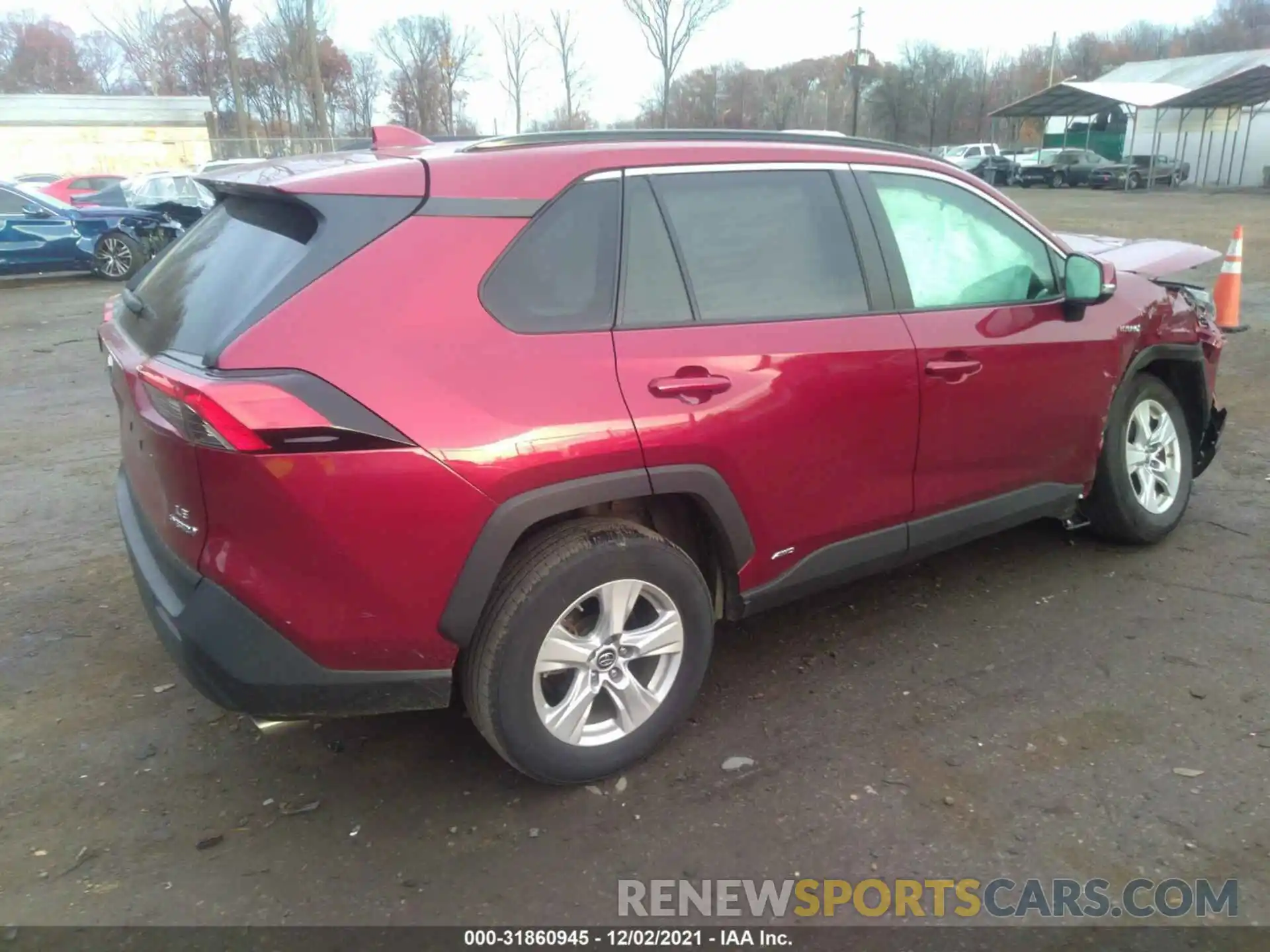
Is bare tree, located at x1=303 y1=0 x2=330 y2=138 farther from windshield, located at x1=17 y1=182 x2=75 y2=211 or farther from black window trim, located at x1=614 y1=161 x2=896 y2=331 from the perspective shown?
black window trim, located at x1=614 y1=161 x2=896 y2=331

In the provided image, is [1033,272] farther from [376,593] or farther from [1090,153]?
[1090,153]

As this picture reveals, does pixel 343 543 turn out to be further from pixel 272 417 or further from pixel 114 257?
pixel 114 257

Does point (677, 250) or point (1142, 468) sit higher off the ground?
point (677, 250)

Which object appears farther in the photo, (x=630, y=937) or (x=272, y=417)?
(x=630, y=937)

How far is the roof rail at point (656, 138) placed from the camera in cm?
297

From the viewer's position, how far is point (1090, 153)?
126 ft

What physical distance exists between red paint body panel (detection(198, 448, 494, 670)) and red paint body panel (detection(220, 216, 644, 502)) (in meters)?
0.11

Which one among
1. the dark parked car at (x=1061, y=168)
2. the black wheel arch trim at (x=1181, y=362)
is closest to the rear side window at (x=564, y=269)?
the black wheel arch trim at (x=1181, y=362)

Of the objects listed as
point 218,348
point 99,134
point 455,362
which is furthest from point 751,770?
point 99,134

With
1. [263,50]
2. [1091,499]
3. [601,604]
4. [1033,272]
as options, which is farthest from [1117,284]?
[263,50]

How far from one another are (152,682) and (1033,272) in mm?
3682

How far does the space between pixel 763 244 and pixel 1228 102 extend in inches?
1562

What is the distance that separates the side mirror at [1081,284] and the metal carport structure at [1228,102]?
34.8m

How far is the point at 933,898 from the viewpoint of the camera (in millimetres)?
2506
